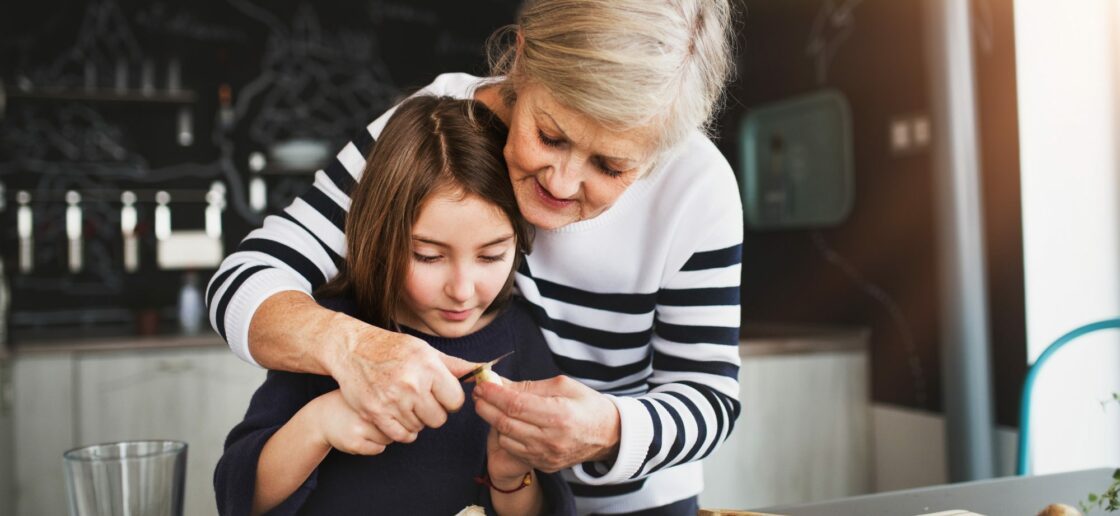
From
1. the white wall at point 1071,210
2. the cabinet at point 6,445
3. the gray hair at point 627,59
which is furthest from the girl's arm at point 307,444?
the cabinet at point 6,445

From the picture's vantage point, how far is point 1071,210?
237 cm

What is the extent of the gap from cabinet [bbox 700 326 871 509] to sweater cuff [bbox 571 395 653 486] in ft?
6.66

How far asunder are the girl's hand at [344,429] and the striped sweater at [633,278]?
0.19 m

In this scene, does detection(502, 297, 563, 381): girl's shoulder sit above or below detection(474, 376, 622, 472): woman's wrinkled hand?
above

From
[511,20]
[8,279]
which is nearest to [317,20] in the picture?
[511,20]

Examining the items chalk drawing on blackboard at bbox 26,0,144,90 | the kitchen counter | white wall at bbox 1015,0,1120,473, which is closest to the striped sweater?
white wall at bbox 1015,0,1120,473

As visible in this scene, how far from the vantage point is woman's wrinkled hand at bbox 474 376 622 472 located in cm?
86

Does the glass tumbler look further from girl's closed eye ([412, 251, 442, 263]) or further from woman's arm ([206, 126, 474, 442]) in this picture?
girl's closed eye ([412, 251, 442, 263])

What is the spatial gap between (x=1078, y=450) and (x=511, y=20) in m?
2.98

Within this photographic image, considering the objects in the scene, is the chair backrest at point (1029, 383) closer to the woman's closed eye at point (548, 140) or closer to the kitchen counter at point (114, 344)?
the woman's closed eye at point (548, 140)

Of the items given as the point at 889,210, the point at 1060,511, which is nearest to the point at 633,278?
the point at 1060,511

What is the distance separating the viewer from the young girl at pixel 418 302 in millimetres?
960

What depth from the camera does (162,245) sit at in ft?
12.9

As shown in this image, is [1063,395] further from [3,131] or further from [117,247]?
[3,131]
